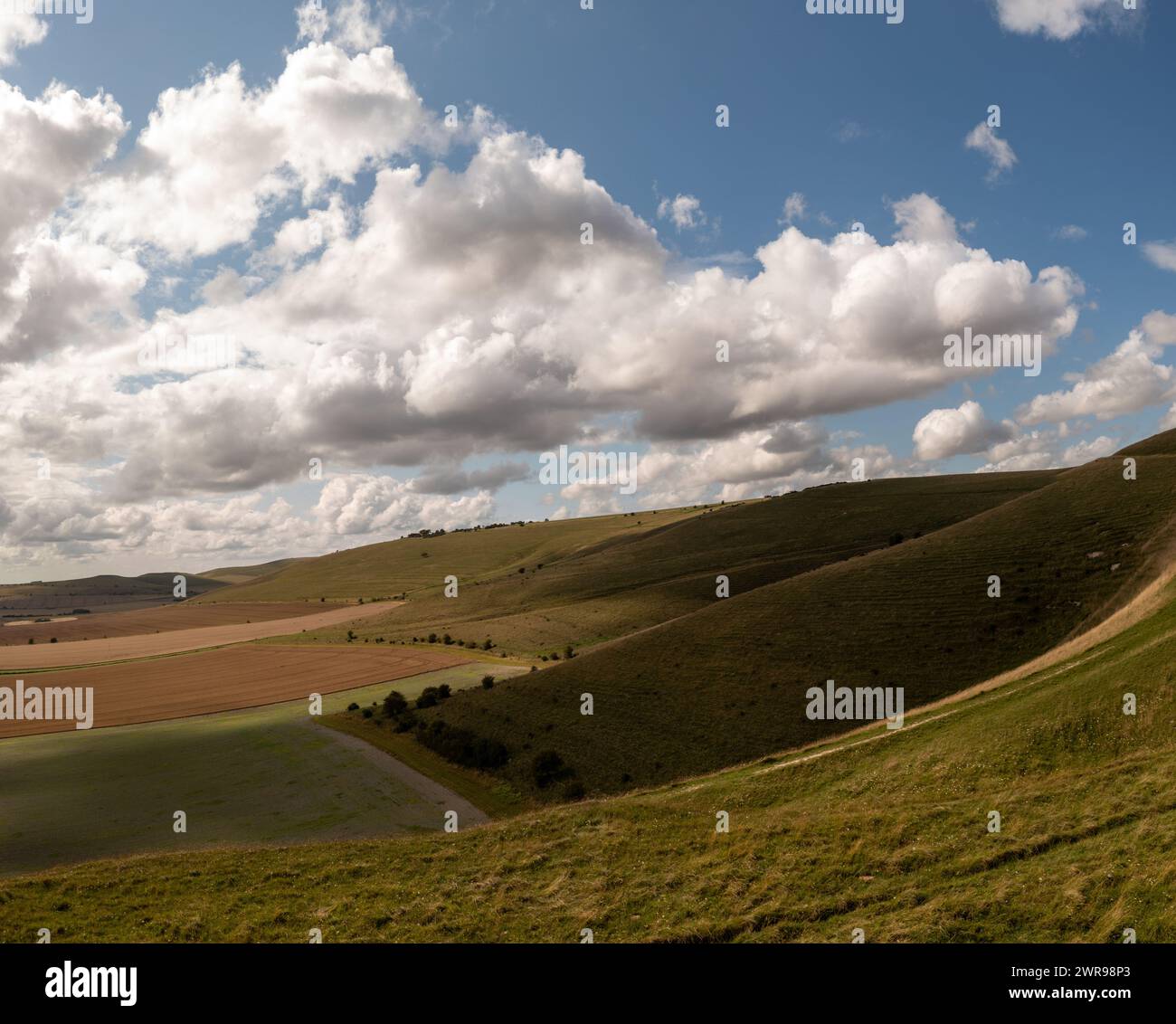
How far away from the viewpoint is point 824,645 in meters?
59.0

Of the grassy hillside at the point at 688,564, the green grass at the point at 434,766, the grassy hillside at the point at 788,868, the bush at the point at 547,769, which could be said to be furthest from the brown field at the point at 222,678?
the grassy hillside at the point at 788,868

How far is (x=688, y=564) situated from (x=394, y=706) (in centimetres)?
7679

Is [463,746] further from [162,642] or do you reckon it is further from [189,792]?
[162,642]

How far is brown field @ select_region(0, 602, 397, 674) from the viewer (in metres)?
116

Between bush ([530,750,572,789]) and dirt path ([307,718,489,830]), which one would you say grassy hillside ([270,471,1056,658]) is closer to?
dirt path ([307,718,489,830])

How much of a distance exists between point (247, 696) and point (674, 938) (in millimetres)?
77889

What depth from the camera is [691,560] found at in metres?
133

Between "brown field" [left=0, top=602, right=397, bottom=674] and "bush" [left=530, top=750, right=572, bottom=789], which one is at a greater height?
"brown field" [left=0, top=602, right=397, bottom=674]

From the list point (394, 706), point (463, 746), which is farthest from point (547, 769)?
point (394, 706)

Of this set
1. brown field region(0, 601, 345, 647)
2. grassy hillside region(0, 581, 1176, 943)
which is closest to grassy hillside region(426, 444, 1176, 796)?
grassy hillside region(0, 581, 1176, 943)

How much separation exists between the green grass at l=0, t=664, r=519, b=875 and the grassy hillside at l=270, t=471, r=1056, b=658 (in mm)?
44955

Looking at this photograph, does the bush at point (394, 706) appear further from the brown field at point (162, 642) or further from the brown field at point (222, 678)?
the brown field at point (162, 642)

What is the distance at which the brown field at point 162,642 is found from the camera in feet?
380
